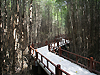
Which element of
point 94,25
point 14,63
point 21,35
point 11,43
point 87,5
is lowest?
point 14,63

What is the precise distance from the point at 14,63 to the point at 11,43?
2.19 meters

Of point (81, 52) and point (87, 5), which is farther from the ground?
point (87, 5)

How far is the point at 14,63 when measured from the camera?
8016 mm

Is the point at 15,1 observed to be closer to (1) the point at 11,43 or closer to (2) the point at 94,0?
(1) the point at 11,43

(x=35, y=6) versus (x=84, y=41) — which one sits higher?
(x=35, y=6)

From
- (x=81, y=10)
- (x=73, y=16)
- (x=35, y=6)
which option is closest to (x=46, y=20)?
(x=35, y=6)

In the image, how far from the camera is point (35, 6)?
1480 cm

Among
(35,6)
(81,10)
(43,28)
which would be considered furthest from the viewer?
(43,28)

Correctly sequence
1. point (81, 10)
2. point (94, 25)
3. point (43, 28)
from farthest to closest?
1. point (43, 28)
2. point (81, 10)
3. point (94, 25)

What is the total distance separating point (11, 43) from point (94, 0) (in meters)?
9.11

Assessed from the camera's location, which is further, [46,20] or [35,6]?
[46,20]

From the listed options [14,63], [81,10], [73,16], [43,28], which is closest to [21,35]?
[14,63]

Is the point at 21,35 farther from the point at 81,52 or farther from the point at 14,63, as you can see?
the point at 81,52

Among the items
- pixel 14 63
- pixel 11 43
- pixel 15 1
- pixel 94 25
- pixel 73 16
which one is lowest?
pixel 14 63
